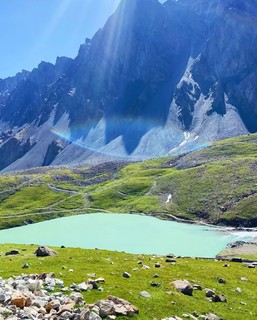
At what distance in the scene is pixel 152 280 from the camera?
3691 centimetres

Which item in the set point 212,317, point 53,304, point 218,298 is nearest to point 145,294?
point 212,317

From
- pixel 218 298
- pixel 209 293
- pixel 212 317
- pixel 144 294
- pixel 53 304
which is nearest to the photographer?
pixel 53 304

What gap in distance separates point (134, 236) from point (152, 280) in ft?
277

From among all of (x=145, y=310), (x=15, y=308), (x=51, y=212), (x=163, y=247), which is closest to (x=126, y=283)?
(x=145, y=310)

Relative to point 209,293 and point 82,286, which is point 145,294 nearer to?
point 82,286

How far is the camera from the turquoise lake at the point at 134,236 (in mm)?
103625

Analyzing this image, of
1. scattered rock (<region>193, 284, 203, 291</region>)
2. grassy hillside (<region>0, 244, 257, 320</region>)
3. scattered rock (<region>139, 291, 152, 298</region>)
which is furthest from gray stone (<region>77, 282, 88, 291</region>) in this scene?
scattered rock (<region>193, 284, 203, 291</region>)

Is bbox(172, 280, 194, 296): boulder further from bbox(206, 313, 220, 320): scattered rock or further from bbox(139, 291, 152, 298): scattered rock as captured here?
bbox(206, 313, 220, 320): scattered rock

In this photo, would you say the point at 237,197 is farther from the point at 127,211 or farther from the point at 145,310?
the point at 145,310

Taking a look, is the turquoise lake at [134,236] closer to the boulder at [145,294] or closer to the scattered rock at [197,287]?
the scattered rock at [197,287]

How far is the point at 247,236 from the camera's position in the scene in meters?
121

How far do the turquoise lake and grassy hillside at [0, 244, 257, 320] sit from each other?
163 feet

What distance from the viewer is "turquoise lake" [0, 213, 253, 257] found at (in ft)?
340

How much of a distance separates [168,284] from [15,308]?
49.9ft
